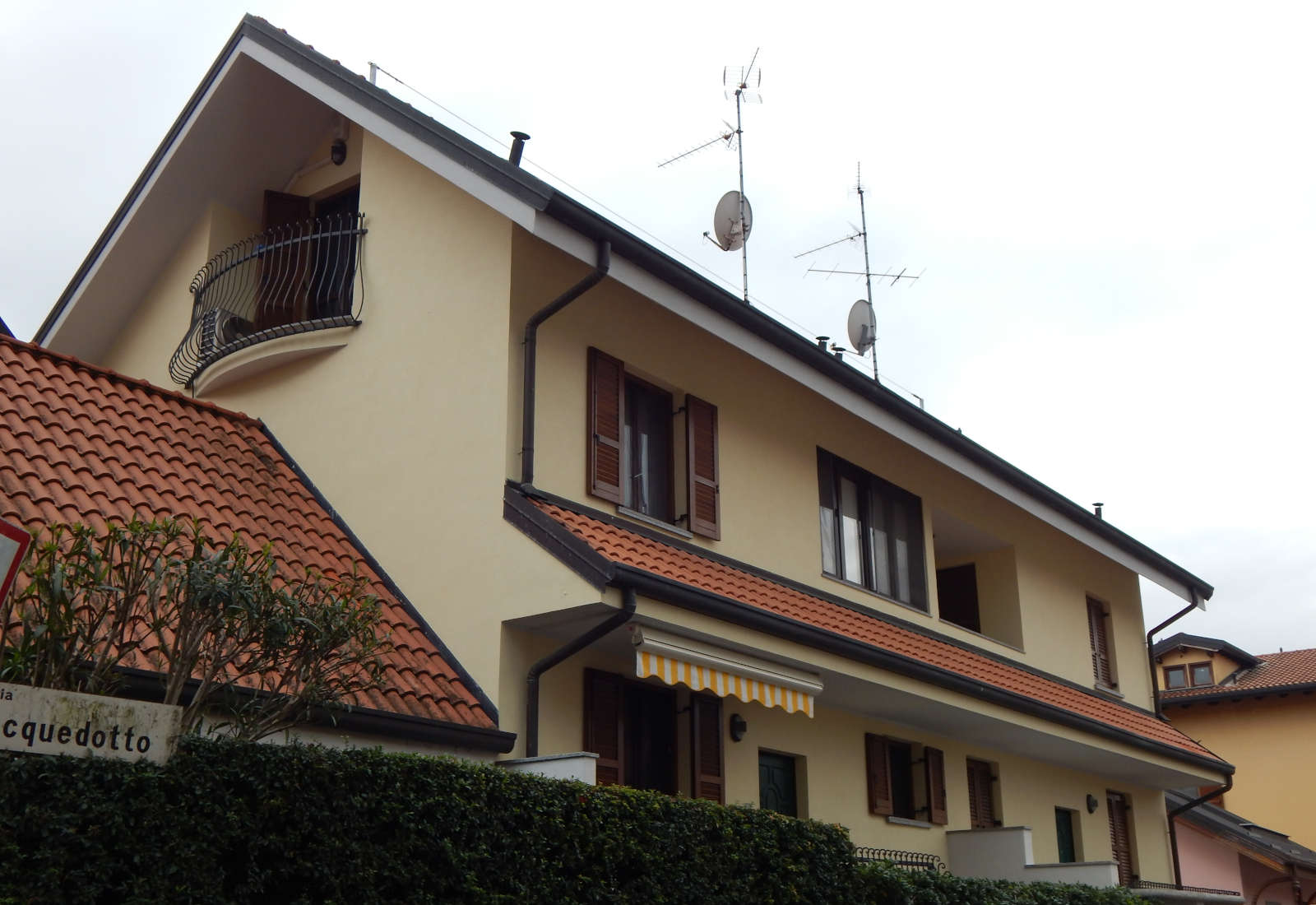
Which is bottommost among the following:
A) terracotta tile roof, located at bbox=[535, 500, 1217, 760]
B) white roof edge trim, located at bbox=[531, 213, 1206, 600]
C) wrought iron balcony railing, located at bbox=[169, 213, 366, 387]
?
terracotta tile roof, located at bbox=[535, 500, 1217, 760]

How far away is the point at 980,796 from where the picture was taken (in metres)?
17.5

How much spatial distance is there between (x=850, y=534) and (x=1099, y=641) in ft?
25.2

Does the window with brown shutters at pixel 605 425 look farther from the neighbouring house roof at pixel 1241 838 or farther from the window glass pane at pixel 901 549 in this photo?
the neighbouring house roof at pixel 1241 838

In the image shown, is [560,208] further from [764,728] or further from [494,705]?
[764,728]

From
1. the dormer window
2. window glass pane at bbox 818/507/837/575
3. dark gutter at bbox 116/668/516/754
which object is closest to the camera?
dark gutter at bbox 116/668/516/754

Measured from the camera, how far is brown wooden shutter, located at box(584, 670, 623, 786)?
1172cm

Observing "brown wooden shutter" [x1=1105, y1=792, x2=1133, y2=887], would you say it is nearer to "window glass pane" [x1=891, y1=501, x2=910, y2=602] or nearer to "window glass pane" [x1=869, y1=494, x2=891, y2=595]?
"window glass pane" [x1=891, y1=501, x2=910, y2=602]

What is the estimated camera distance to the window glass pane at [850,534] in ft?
54.0

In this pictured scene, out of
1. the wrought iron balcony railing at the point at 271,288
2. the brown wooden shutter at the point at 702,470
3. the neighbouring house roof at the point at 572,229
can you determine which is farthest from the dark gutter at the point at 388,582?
the neighbouring house roof at the point at 572,229

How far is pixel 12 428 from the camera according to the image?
11180 mm

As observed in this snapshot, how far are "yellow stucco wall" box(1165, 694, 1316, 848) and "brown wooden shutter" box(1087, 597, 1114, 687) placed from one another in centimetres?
1757

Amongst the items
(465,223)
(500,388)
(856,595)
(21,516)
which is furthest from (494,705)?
(856,595)

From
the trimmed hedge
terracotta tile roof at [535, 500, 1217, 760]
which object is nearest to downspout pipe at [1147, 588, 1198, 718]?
terracotta tile roof at [535, 500, 1217, 760]

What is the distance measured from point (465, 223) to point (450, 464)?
2.29 metres
